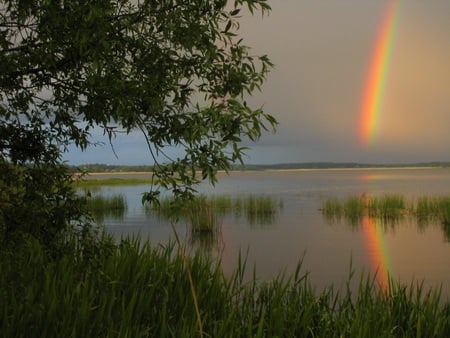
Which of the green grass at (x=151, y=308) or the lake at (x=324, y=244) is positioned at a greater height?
the green grass at (x=151, y=308)

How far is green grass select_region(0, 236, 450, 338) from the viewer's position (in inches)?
170

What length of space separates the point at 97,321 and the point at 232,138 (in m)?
2.73

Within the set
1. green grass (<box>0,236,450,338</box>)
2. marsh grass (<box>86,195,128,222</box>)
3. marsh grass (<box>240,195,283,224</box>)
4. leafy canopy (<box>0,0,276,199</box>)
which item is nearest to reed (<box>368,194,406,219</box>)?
marsh grass (<box>240,195,283,224</box>)

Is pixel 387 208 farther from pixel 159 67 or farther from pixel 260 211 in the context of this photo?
pixel 159 67

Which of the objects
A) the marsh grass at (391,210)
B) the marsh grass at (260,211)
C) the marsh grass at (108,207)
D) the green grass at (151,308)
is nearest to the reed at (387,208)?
the marsh grass at (391,210)

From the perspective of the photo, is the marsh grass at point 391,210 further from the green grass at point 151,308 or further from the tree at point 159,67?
the tree at point 159,67

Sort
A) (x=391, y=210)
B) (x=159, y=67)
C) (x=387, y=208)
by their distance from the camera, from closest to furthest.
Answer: (x=159, y=67)
(x=391, y=210)
(x=387, y=208)

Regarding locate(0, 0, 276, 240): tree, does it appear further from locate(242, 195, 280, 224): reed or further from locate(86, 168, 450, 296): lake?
locate(242, 195, 280, 224): reed

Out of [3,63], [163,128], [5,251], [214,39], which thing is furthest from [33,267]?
[214,39]

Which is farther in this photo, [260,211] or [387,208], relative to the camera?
[260,211]

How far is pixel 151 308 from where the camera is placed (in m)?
5.37

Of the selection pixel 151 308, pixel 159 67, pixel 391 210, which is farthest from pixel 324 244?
pixel 159 67

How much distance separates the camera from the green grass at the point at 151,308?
170 inches

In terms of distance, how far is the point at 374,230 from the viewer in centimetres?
2066
